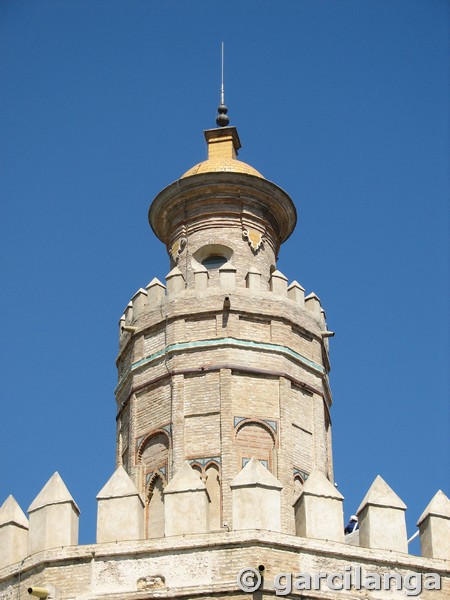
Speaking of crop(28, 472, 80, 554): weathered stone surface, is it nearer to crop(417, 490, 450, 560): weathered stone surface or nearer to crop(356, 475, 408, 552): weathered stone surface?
crop(356, 475, 408, 552): weathered stone surface

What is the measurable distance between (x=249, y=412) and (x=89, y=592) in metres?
4.28

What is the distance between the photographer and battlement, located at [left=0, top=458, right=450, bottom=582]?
20312mm

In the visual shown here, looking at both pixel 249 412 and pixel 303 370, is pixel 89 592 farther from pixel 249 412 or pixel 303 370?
pixel 303 370

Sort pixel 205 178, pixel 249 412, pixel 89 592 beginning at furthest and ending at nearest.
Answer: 1. pixel 205 178
2. pixel 249 412
3. pixel 89 592

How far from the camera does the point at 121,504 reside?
2080 cm

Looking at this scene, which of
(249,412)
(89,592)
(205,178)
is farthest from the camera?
(205,178)

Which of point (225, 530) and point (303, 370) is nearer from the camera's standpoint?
point (225, 530)

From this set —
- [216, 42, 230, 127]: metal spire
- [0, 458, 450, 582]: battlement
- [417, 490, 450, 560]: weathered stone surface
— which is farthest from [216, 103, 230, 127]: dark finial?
[417, 490, 450, 560]: weathered stone surface

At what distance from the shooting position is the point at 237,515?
794 inches

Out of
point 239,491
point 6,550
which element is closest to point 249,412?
point 239,491

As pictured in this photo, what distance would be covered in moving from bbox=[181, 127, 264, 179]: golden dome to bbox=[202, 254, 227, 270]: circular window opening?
161 cm

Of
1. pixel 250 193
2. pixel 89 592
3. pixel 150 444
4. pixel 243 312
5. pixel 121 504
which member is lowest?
pixel 89 592

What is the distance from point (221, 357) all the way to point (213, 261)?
2730mm

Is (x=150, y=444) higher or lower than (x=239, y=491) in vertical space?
higher
